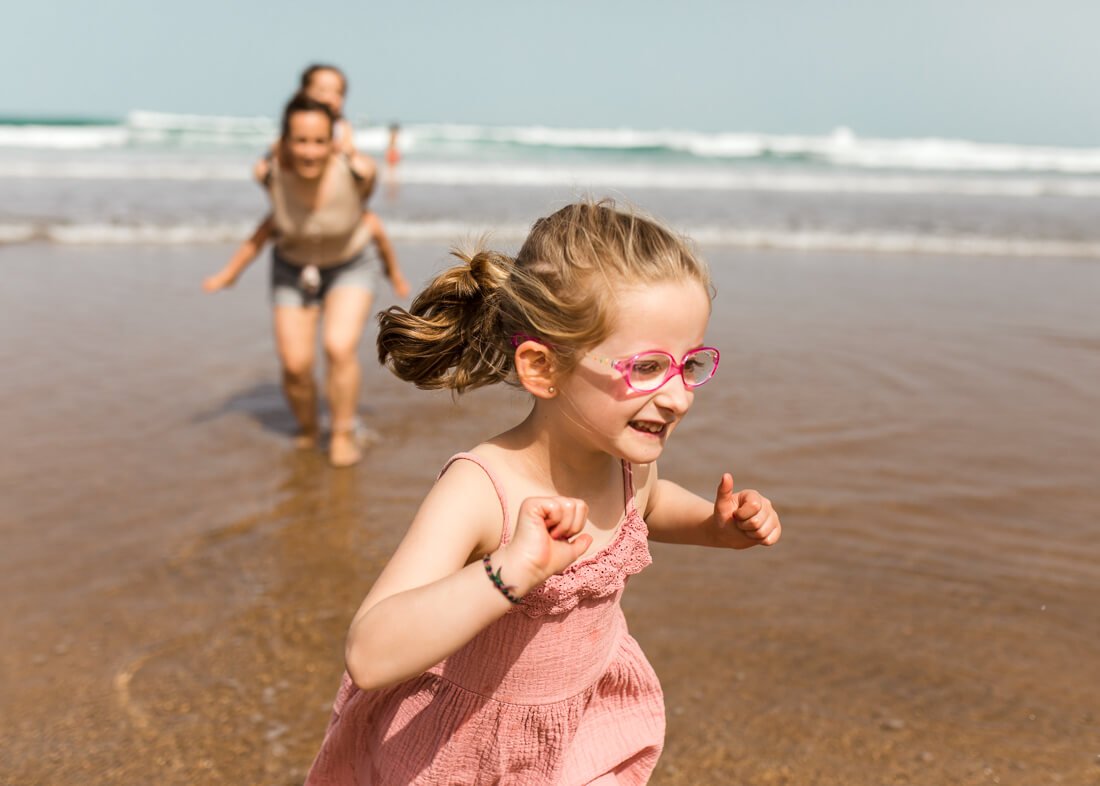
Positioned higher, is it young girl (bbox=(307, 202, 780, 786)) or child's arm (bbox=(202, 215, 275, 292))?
young girl (bbox=(307, 202, 780, 786))

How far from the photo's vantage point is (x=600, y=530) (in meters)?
1.99

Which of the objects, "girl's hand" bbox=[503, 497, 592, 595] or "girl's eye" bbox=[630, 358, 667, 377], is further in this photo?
"girl's eye" bbox=[630, 358, 667, 377]

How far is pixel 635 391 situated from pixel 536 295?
0.83 ft

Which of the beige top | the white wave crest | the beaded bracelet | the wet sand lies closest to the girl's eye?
the beaded bracelet

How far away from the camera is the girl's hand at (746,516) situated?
2006 mm

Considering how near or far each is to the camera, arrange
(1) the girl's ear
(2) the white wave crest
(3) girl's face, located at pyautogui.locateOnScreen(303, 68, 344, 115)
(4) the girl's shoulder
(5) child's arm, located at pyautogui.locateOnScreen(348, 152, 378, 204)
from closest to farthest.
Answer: (4) the girl's shoulder
(1) the girl's ear
(5) child's arm, located at pyautogui.locateOnScreen(348, 152, 378, 204)
(3) girl's face, located at pyautogui.locateOnScreen(303, 68, 344, 115)
(2) the white wave crest

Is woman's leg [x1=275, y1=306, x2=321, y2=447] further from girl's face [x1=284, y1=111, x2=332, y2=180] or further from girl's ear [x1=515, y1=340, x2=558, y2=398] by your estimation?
girl's ear [x1=515, y1=340, x2=558, y2=398]

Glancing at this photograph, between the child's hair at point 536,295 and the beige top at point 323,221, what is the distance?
130 inches

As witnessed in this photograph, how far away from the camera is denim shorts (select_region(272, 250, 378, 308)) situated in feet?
17.5

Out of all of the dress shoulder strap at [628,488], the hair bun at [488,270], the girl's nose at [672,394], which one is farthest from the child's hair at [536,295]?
the dress shoulder strap at [628,488]

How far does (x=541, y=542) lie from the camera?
152 centimetres

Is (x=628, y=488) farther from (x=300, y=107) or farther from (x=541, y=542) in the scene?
(x=300, y=107)

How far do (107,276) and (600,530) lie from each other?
27.1ft

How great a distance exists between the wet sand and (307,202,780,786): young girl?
0.76 metres
